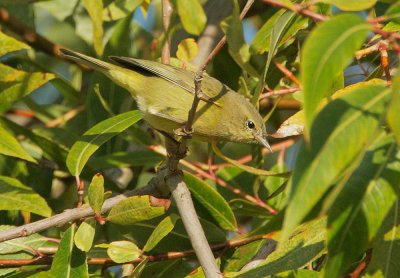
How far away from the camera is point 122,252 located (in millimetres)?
3229

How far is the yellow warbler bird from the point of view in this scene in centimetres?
396

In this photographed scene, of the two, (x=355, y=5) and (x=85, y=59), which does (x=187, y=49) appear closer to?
(x=85, y=59)

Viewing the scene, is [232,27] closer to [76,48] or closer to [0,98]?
[0,98]

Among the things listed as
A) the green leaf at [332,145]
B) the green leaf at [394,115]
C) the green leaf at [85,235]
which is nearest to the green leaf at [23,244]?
the green leaf at [85,235]

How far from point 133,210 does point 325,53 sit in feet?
4.68

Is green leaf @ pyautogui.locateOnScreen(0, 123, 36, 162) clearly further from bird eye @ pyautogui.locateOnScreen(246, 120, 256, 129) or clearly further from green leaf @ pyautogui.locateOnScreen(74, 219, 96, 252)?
bird eye @ pyautogui.locateOnScreen(246, 120, 256, 129)

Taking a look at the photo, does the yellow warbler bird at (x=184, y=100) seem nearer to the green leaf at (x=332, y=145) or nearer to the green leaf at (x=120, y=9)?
the green leaf at (x=120, y=9)

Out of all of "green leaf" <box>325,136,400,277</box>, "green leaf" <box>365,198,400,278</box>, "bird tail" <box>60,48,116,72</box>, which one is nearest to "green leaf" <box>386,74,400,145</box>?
"green leaf" <box>325,136,400,277</box>

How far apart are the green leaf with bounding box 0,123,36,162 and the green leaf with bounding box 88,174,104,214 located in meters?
0.59

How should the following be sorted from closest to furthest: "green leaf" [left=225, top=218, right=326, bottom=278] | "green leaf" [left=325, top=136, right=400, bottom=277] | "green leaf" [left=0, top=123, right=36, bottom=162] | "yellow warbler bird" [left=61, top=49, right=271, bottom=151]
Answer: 1. "green leaf" [left=325, top=136, right=400, bottom=277]
2. "green leaf" [left=225, top=218, right=326, bottom=278]
3. "green leaf" [left=0, top=123, right=36, bottom=162]
4. "yellow warbler bird" [left=61, top=49, right=271, bottom=151]

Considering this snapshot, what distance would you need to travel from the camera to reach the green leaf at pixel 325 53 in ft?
6.50

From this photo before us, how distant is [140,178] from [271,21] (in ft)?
7.44

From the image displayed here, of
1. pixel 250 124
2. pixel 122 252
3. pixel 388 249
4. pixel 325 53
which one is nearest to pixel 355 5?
pixel 325 53

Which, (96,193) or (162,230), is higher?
(96,193)
